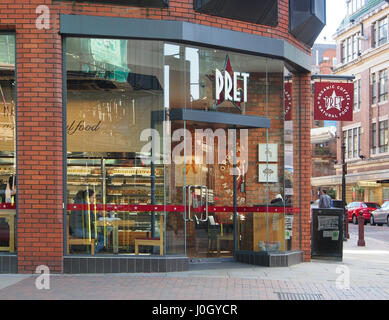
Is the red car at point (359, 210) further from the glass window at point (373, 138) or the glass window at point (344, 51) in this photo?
the glass window at point (344, 51)

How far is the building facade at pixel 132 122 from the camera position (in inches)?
400

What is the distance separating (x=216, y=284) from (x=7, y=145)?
4427 mm

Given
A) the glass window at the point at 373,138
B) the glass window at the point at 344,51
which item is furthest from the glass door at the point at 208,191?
the glass window at the point at 344,51

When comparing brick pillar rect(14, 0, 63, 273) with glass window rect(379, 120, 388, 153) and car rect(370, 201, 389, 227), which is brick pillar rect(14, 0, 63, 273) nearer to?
car rect(370, 201, 389, 227)

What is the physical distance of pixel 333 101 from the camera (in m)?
13.8

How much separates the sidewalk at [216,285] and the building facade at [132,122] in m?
0.53

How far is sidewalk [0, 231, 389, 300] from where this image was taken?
8.26 metres

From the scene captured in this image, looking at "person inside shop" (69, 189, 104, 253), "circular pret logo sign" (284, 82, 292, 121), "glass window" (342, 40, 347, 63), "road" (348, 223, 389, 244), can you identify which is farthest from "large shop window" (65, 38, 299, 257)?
"glass window" (342, 40, 347, 63)

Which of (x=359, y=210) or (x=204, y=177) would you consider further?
(x=359, y=210)

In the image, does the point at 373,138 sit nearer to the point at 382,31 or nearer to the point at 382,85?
the point at 382,85

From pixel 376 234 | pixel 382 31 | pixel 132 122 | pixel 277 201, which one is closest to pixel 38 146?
pixel 132 122

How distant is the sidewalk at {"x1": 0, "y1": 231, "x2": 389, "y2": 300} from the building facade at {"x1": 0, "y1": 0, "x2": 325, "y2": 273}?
526 millimetres
